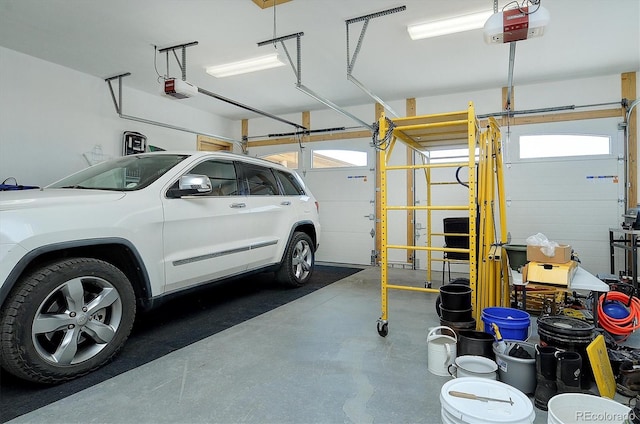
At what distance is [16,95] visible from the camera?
4.26 meters

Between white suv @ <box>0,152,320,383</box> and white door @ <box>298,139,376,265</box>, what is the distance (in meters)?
3.10

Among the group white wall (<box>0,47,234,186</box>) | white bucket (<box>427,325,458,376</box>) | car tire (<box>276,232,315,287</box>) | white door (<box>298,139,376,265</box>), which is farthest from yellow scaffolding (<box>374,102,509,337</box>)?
white wall (<box>0,47,234,186</box>)

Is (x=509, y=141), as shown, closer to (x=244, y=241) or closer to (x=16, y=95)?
(x=244, y=241)

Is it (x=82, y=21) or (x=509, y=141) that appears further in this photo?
(x=509, y=141)

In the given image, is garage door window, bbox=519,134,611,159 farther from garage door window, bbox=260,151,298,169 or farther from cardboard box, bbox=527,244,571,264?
garage door window, bbox=260,151,298,169

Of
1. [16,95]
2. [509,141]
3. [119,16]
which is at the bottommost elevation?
[509,141]

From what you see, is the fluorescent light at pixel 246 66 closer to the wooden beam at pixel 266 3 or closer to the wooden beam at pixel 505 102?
the wooden beam at pixel 266 3

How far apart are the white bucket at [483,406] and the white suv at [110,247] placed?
2.06 meters

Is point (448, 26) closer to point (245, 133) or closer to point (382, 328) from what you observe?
point (382, 328)

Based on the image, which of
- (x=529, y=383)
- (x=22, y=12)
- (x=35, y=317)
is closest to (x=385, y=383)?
(x=529, y=383)

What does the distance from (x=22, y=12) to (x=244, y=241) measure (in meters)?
3.14

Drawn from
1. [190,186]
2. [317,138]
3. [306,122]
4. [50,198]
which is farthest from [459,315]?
[306,122]

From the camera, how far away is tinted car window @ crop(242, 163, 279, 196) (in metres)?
3.80

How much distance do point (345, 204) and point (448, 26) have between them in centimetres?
372
